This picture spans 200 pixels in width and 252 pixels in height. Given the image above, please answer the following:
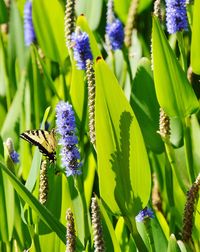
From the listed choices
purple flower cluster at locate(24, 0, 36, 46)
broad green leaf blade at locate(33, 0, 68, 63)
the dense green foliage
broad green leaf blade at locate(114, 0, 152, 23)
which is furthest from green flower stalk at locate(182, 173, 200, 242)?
purple flower cluster at locate(24, 0, 36, 46)

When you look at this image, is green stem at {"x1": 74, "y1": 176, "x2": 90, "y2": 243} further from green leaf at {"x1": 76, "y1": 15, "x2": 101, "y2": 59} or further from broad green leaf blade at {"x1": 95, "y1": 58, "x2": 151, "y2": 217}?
green leaf at {"x1": 76, "y1": 15, "x2": 101, "y2": 59}

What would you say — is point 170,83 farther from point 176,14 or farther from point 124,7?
point 124,7

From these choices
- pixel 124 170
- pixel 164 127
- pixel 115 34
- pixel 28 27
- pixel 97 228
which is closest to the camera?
pixel 97 228

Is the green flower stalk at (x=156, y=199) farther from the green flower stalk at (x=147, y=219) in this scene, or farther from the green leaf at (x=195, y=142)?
the green flower stalk at (x=147, y=219)

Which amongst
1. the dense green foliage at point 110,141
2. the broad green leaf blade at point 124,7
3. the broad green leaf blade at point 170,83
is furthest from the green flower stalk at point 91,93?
the broad green leaf blade at point 124,7

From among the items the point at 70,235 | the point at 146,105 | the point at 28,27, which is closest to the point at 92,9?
the point at 28,27

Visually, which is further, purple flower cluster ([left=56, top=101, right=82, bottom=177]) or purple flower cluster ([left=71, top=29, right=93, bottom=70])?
purple flower cluster ([left=71, top=29, right=93, bottom=70])
